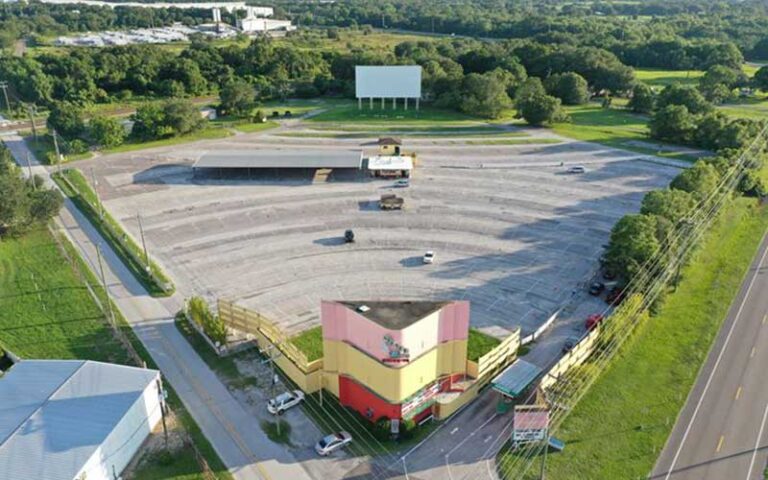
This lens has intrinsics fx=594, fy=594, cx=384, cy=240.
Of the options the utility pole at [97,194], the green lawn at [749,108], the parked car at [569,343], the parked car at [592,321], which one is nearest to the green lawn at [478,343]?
the parked car at [569,343]

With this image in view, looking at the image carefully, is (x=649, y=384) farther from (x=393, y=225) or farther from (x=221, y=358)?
(x=393, y=225)

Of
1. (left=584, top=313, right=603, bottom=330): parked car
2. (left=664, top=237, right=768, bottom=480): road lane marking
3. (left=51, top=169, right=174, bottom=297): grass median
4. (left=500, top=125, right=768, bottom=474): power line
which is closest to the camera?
(left=664, top=237, right=768, bottom=480): road lane marking

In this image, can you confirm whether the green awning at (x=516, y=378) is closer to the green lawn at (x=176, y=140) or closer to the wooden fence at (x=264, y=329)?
the wooden fence at (x=264, y=329)

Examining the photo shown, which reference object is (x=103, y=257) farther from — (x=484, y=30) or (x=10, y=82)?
(x=484, y=30)

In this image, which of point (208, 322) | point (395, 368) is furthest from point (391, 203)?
point (395, 368)

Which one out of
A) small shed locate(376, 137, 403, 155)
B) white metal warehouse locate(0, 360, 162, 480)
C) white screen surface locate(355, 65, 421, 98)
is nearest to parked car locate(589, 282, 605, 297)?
white metal warehouse locate(0, 360, 162, 480)

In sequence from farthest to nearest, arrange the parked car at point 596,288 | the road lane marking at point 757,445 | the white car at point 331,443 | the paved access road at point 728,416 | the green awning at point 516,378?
1. the parked car at point 596,288
2. the green awning at point 516,378
3. the white car at point 331,443
4. the paved access road at point 728,416
5. the road lane marking at point 757,445

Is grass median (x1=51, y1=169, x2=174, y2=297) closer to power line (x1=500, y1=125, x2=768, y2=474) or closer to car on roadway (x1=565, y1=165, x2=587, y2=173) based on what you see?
power line (x1=500, y1=125, x2=768, y2=474)
